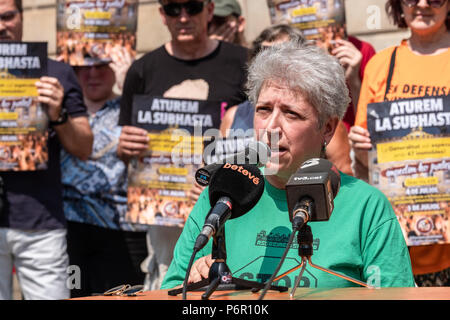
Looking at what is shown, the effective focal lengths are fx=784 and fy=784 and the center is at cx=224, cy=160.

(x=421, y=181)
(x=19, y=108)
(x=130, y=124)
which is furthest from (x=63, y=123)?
(x=421, y=181)

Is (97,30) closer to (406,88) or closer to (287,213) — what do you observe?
(406,88)

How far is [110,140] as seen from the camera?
549cm

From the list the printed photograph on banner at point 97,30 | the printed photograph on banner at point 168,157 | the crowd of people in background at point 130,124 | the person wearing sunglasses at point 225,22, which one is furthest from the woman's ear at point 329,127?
the person wearing sunglasses at point 225,22

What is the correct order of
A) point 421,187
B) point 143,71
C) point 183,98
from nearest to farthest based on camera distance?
point 421,187, point 183,98, point 143,71

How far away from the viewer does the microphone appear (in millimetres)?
2141

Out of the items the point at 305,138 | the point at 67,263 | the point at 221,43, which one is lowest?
the point at 67,263

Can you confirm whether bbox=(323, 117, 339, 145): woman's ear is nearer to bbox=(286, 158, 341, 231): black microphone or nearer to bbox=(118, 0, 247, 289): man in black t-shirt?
bbox=(286, 158, 341, 231): black microphone

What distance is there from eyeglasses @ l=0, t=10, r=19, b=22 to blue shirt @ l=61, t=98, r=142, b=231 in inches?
37.5

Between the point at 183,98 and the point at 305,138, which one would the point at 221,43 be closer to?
the point at 183,98

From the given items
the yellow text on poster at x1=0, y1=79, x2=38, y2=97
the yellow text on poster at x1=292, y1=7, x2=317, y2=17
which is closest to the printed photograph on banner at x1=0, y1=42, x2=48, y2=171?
the yellow text on poster at x1=0, y1=79, x2=38, y2=97

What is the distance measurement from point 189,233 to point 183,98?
6.01ft

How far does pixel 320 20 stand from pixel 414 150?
1.09 m

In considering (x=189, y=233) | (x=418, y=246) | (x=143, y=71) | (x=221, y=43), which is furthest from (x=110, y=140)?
(x=189, y=233)

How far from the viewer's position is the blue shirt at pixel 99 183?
541 centimetres
